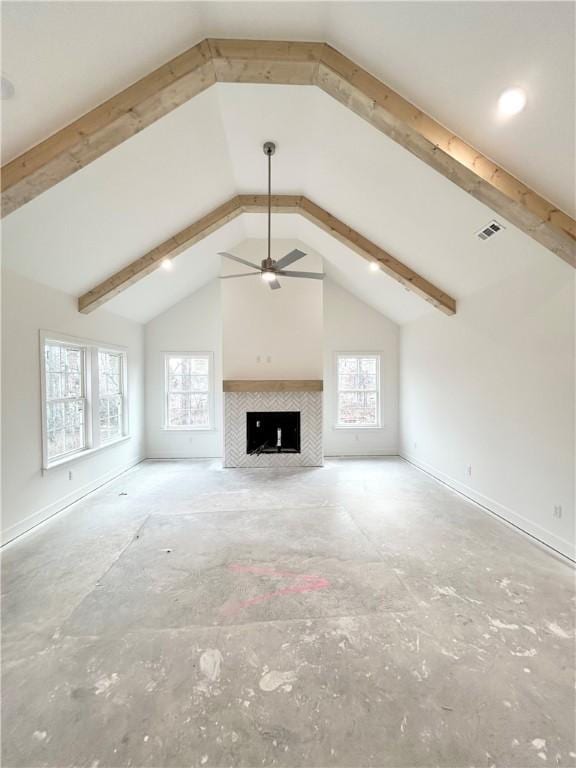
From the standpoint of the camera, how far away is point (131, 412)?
6602 millimetres

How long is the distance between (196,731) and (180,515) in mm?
2731

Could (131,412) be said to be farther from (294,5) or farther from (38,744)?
(294,5)

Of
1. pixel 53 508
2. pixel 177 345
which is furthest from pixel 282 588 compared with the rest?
pixel 177 345

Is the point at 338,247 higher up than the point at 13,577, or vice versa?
the point at 338,247

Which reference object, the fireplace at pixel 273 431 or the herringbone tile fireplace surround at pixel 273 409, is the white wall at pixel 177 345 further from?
the fireplace at pixel 273 431

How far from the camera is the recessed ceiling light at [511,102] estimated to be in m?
2.27

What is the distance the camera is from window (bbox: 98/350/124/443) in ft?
18.9

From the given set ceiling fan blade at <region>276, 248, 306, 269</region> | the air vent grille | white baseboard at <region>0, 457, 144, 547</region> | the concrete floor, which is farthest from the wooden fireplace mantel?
the air vent grille

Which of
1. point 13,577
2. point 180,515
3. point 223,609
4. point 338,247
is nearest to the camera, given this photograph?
point 223,609

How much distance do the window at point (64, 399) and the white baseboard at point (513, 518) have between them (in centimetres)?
555

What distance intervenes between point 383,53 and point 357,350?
209 inches

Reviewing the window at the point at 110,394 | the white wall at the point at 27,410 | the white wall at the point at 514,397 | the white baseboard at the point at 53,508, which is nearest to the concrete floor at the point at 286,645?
the white baseboard at the point at 53,508

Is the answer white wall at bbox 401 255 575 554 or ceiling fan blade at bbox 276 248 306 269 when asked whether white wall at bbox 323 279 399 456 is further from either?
ceiling fan blade at bbox 276 248 306 269

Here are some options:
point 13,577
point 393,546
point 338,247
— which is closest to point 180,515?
point 13,577
